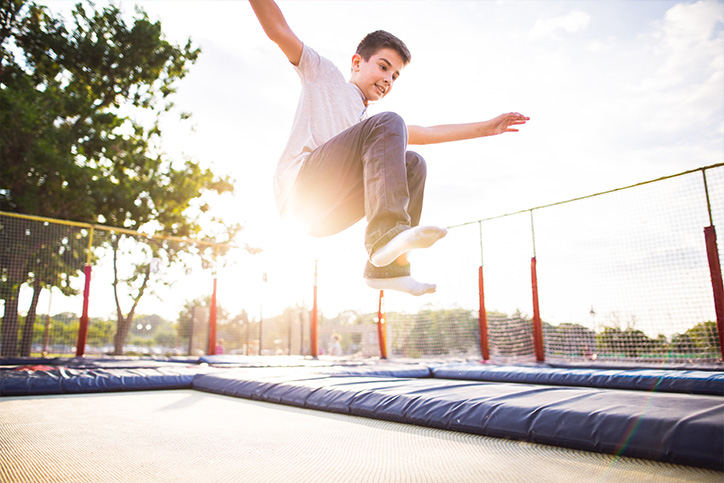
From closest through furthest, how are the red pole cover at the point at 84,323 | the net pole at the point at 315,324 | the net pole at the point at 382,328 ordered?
the red pole cover at the point at 84,323 → the net pole at the point at 382,328 → the net pole at the point at 315,324

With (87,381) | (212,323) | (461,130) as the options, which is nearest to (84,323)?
(212,323)

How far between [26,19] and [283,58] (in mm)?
10893

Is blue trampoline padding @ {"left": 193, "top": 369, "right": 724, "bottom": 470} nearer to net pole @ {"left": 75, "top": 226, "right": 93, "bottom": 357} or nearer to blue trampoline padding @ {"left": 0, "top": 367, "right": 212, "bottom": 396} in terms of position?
blue trampoline padding @ {"left": 0, "top": 367, "right": 212, "bottom": 396}

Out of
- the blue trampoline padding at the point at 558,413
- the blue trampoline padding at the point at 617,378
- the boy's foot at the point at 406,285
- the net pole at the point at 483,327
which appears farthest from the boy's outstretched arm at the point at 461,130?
the net pole at the point at 483,327

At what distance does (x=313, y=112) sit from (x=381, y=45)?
0.39m

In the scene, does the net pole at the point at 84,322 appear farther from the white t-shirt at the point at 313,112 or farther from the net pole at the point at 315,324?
the white t-shirt at the point at 313,112

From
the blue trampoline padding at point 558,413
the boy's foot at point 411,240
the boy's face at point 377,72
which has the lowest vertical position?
the blue trampoline padding at point 558,413

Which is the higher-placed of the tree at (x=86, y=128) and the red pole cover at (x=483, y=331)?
the tree at (x=86, y=128)

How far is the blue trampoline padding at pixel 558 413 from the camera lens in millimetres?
1172

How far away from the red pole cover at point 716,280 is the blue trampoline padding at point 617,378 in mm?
837

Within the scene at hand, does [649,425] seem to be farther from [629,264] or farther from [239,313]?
[239,313]

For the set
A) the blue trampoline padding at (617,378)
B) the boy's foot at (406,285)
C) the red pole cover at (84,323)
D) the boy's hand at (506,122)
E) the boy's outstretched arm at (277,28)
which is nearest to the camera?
the boy's foot at (406,285)

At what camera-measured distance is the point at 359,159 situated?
5.10 feet

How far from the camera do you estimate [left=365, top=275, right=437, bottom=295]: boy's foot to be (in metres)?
1.41
